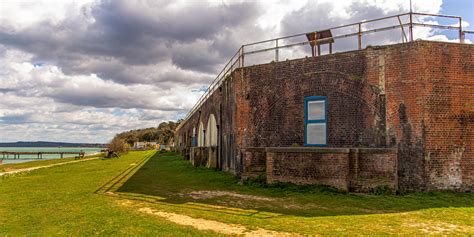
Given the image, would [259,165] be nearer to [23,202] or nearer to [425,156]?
[425,156]

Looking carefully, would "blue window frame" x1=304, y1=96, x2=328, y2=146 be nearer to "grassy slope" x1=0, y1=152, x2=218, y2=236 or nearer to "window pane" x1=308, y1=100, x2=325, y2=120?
"window pane" x1=308, y1=100, x2=325, y2=120

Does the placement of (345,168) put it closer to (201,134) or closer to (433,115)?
(433,115)

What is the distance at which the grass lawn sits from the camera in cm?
714

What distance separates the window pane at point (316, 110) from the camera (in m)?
13.9

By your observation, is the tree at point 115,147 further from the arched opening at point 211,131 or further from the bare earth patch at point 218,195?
the bare earth patch at point 218,195

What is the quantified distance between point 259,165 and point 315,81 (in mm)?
3948

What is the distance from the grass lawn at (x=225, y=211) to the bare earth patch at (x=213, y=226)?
0.02 metres

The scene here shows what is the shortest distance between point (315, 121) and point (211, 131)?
12674 millimetres

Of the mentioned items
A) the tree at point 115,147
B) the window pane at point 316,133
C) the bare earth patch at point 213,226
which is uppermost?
the window pane at point 316,133

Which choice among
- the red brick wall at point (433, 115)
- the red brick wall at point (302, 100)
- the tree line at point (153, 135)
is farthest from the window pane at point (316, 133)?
the tree line at point (153, 135)

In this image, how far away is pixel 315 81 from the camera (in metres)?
13.9

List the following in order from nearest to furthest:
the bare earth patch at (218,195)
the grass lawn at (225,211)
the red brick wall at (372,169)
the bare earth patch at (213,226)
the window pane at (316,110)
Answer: the bare earth patch at (213,226), the grass lawn at (225,211), the bare earth patch at (218,195), the red brick wall at (372,169), the window pane at (316,110)

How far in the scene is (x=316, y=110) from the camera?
13984 millimetres

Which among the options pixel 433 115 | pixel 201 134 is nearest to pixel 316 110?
pixel 433 115
